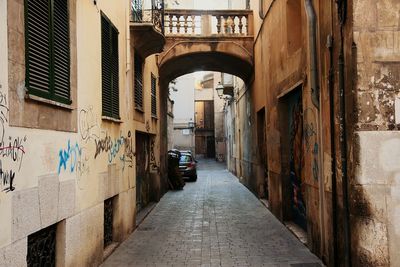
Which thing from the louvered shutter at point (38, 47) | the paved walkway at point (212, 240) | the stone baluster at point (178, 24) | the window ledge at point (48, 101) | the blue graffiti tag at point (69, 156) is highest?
the stone baluster at point (178, 24)

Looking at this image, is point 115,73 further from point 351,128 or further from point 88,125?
point 351,128

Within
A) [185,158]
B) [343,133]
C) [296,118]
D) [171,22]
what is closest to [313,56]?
[343,133]

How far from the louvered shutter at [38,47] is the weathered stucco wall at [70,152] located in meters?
0.21

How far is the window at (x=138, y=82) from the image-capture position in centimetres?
1217

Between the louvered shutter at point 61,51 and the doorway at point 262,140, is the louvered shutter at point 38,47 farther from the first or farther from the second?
the doorway at point 262,140

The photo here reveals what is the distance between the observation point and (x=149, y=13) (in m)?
13.1

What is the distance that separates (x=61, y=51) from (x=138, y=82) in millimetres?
6627

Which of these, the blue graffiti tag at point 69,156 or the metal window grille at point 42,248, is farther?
the blue graffiti tag at point 69,156

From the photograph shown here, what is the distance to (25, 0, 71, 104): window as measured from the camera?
4941 mm

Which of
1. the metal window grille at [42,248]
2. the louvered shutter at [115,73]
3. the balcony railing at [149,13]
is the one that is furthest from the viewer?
the balcony railing at [149,13]

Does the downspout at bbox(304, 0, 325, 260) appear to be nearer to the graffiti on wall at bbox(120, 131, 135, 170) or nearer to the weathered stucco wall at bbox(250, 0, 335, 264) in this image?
the weathered stucco wall at bbox(250, 0, 335, 264)

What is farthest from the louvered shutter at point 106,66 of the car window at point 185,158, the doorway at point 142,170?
the car window at point 185,158

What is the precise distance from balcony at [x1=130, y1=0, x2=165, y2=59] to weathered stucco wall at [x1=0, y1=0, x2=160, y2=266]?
2.43ft

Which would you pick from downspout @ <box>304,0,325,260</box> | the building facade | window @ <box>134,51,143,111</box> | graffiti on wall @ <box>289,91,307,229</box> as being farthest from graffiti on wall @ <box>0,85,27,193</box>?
window @ <box>134,51,143,111</box>
